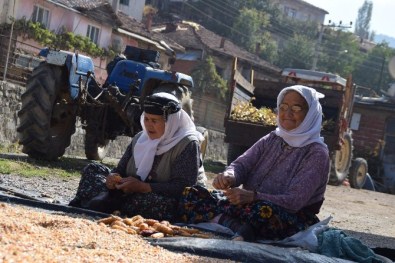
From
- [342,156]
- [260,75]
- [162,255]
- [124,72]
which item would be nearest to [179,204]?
[162,255]

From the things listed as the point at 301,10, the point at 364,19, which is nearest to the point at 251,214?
the point at 301,10

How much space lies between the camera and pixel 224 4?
2325 inches

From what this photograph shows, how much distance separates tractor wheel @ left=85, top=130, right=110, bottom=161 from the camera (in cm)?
1205

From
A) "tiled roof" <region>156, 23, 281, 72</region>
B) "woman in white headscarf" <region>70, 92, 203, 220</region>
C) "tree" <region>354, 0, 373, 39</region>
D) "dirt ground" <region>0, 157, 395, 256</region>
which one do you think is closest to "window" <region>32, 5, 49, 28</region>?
"tiled roof" <region>156, 23, 281, 72</region>

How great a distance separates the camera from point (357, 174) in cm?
2055

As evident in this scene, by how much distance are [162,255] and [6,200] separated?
2.00 metres

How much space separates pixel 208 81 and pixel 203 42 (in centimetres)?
438

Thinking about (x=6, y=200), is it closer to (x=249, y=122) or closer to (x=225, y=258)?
(x=225, y=258)

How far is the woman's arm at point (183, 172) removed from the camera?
20.7 feet

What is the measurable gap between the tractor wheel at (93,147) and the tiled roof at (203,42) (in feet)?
102

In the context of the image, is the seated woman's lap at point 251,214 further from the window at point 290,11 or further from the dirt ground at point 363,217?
the window at point 290,11

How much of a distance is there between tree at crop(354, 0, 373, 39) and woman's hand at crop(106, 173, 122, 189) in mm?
129417

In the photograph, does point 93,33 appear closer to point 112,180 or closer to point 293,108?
point 112,180

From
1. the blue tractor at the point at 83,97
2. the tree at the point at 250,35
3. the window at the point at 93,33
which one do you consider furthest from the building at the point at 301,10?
the blue tractor at the point at 83,97
